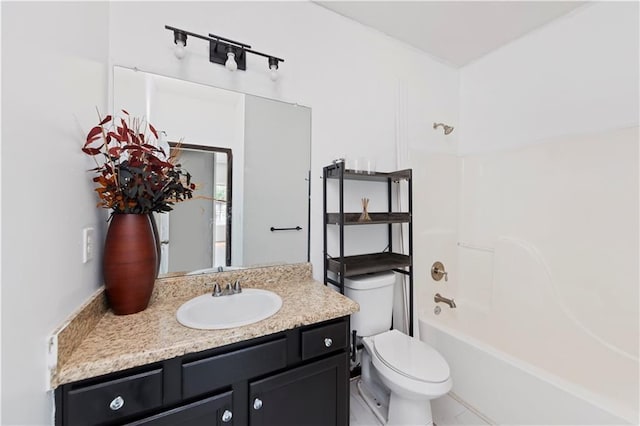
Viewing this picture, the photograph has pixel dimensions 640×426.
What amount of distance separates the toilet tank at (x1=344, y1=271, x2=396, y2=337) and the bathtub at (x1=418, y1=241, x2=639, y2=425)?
15.9 inches

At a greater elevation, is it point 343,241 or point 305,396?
point 343,241

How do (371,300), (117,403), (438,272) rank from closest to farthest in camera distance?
(117,403), (371,300), (438,272)

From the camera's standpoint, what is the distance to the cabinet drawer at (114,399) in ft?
2.46

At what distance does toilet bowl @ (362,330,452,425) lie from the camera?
4.21ft

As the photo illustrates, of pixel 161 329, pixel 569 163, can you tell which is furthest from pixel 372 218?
pixel 569 163

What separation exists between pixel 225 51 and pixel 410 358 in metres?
1.92

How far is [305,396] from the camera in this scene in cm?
110

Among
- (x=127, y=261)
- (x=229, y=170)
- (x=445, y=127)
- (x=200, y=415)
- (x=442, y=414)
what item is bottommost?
(x=442, y=414)

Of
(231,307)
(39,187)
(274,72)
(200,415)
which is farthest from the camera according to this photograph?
(274,72)

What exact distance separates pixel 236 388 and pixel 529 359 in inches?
80.0

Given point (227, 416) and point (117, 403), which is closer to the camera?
point (117, 403)

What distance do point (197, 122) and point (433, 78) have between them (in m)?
1.94

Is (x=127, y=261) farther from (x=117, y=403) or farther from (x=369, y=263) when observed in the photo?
(x=369, y=263)

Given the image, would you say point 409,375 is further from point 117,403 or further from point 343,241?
point 117,403
